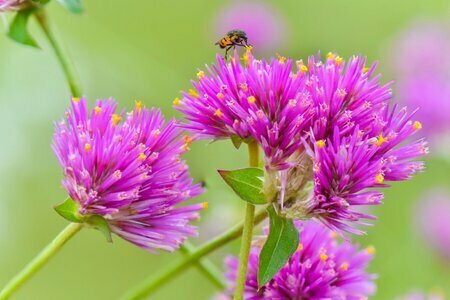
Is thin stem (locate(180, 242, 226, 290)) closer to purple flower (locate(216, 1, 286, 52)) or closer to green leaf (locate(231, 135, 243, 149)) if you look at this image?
green leaf (locate(231, 135, 243, 149))

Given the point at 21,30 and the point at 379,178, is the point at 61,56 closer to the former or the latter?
the point at 21,30

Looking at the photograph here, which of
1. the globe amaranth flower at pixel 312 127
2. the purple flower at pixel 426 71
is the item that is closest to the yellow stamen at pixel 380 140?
the globe amaranth flower at pixel 312 127

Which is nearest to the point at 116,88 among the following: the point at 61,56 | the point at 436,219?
the point at 436,219

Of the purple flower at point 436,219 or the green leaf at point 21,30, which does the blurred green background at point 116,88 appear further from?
the green leaf at point 21,30

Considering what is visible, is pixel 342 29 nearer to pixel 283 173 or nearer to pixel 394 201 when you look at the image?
pixel 394 201

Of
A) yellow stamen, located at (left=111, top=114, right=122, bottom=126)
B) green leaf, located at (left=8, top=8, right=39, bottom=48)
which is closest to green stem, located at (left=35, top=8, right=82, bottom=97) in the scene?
green leaf, located at (left=8, top=8, right=39, bottom=48)

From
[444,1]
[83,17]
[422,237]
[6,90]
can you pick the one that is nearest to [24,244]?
[6,90]
